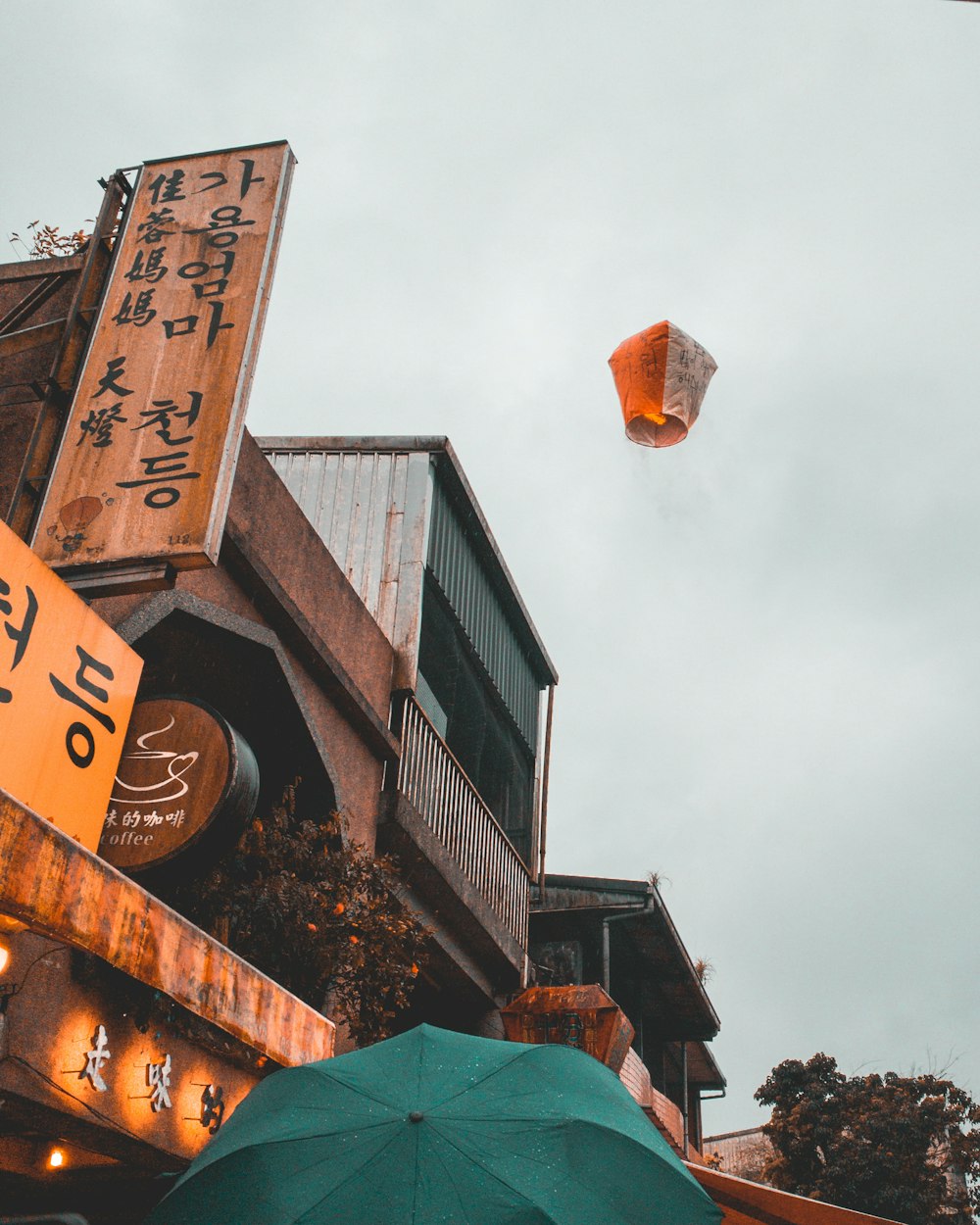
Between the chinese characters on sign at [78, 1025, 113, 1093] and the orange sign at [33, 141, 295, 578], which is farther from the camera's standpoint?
the orange sign at [33, 141, 295, 578]

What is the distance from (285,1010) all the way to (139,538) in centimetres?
300

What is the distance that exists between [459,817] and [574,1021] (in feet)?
8.89

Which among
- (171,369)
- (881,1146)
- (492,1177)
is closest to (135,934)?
(492,1177)

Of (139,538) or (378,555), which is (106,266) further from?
(378,555)

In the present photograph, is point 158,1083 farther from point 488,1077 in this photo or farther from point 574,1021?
A: point 574,1021

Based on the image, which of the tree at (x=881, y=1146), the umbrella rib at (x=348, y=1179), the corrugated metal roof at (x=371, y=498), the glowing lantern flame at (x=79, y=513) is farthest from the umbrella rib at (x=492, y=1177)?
the tree at (x=881, y=1146)

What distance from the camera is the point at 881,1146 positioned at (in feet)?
55.1

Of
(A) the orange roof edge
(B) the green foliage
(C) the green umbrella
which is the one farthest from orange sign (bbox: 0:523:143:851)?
(A) the orange roof edge

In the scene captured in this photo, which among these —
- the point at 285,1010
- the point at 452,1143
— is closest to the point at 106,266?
the point at 285,1010

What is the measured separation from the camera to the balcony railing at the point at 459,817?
11.2 metres

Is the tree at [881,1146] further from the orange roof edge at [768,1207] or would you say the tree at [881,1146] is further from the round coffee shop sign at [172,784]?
the round coffee shop sign at [172,784]

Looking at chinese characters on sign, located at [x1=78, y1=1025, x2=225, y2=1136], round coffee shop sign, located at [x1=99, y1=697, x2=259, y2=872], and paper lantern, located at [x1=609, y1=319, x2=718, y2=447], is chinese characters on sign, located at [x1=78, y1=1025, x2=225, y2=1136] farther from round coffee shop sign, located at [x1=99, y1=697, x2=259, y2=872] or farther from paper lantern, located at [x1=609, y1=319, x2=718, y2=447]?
paper lantern, located at [x1=609, y1=319, x2=718, y2=447]

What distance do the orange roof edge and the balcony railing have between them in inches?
215

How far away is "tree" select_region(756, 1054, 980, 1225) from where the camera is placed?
16.2 meters
